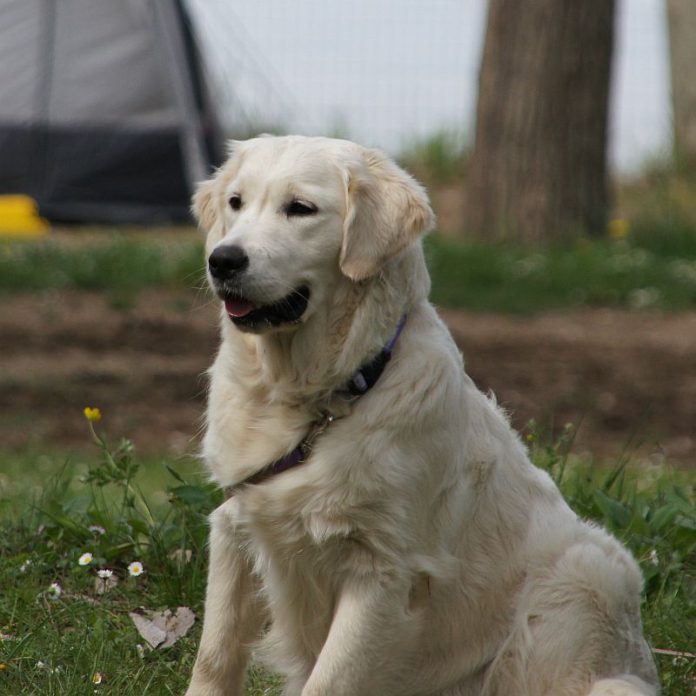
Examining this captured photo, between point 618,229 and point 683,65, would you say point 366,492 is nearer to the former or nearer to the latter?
point 618,229

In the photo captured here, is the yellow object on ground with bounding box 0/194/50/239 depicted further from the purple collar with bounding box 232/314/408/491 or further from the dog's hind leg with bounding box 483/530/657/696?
the dog's hind leg with bounding box 483/530/657/696

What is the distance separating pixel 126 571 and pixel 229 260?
1.36 meters

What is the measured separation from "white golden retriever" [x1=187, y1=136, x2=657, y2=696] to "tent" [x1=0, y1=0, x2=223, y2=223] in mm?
8642

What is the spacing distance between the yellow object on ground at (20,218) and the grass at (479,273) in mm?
1211

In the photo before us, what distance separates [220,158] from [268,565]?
936cm

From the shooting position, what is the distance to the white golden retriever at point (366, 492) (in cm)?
305

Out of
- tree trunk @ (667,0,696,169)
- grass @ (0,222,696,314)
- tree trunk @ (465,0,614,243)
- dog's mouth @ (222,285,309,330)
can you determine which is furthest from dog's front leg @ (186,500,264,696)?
tree trunk @ (667,0,696,169)

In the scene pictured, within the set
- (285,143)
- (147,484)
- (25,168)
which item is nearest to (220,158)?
(25,168)

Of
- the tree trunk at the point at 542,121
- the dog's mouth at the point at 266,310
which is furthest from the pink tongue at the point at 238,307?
the tree trunk at the point at 542,121

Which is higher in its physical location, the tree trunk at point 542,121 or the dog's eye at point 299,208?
the dog's eye at point 299,208

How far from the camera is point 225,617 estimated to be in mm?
3312

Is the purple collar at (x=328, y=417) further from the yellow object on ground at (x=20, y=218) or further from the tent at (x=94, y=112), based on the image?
the tent at (x=94, y=112)

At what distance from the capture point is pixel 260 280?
3061 millimetres

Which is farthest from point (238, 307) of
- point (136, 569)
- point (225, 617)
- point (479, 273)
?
point (479, 273)
